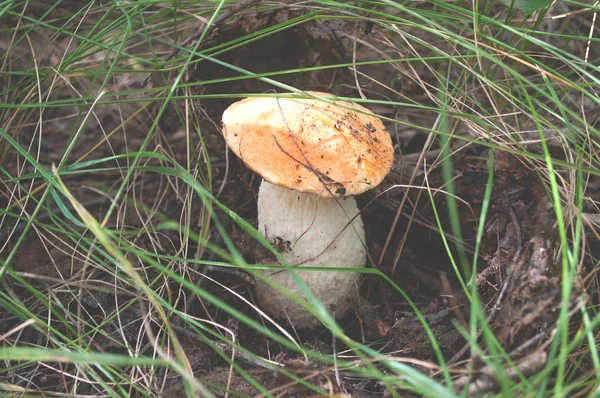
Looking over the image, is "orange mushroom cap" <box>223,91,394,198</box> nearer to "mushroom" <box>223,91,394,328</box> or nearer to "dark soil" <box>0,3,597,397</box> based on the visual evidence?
"mushroom" <box>223,91,394,328</box>

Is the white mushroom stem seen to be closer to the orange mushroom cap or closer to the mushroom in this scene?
the mushroom

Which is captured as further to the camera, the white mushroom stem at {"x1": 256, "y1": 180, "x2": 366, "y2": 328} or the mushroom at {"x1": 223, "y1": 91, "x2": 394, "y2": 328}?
the white mushroom stem at {"x1": 256, "y1": 180, "x2": 366, "y2": 328}

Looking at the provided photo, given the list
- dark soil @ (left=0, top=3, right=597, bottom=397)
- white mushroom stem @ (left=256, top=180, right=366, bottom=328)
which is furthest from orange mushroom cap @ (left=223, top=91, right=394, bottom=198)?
dark soil @ (left=0, top=3, right=597, bottom=397)

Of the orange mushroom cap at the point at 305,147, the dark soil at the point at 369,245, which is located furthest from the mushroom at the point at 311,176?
the dark soil at the point at 369,245

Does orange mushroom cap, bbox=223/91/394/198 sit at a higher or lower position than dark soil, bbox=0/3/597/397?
higher

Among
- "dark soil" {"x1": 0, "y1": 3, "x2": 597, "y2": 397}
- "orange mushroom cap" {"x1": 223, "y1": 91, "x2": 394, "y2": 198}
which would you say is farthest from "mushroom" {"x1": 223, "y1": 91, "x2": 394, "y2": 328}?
"dark soil" {"x1": 0, "y1": 3, "x2": 597, "y2": 397}

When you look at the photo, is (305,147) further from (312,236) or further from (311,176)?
(312,236)

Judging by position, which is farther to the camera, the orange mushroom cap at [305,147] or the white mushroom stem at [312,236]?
the white mushroom stem at [312,236]

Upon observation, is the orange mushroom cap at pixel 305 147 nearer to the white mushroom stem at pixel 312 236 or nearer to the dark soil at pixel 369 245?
the white mushroom stem at pixel 312 236
